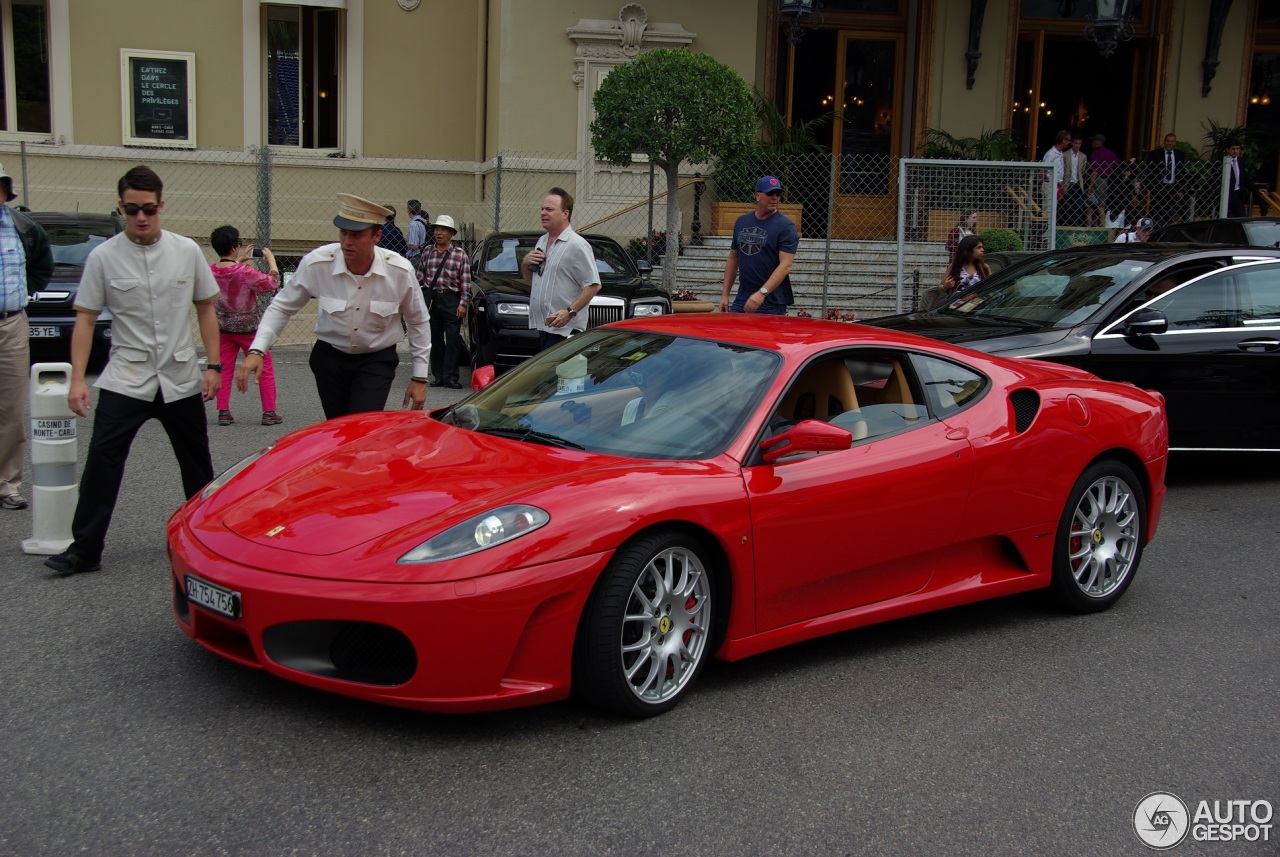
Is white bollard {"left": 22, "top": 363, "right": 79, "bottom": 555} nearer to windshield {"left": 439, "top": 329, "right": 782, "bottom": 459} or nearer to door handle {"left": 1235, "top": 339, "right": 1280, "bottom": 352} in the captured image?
windshield {"left": 439, "top": 329, "right": 782, "bottom": 459}

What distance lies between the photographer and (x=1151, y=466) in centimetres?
583

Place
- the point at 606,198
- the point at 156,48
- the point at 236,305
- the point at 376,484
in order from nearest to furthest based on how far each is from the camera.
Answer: the point at 376,484 → the point at 236,305 → the point at 156,48 → the point at 606,198

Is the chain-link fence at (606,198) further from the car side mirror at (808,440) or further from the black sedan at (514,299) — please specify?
the car side mirror at (808,440)

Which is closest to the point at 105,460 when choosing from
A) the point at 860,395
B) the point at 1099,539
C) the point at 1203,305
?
the point at 860,395

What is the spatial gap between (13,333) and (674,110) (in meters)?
9.97

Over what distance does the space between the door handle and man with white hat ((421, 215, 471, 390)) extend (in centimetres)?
699

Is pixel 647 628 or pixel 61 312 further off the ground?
pixel 61 312

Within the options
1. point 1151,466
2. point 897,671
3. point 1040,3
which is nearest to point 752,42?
point 1040,3

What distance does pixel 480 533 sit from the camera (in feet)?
12.9

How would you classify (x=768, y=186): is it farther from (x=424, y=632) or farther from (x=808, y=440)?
(x=424, y=632)

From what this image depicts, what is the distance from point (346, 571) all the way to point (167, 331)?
7.88ft

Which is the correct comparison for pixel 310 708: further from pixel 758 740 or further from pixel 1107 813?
pixel 1107 813

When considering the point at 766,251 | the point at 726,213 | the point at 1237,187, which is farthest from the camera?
the point at 726,213

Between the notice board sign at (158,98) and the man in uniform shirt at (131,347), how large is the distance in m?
15.3
